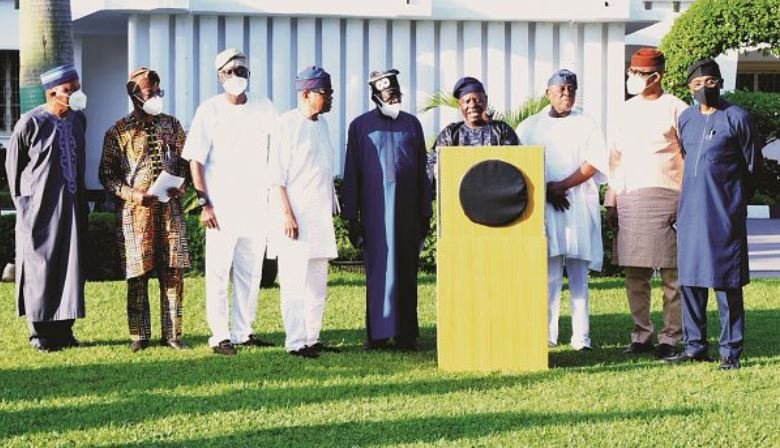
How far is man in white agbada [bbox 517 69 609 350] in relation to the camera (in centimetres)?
1027

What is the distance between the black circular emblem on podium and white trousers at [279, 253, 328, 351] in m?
1.42

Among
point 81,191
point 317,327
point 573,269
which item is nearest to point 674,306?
point 573,269

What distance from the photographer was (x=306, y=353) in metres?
9.96

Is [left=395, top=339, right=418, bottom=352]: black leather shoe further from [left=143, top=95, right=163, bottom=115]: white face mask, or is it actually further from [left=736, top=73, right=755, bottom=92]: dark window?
[left=736, top=73, right=755, bottom=92]: dark window

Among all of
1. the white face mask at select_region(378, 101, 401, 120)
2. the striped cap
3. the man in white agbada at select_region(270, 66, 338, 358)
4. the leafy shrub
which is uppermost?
the leafy shrub

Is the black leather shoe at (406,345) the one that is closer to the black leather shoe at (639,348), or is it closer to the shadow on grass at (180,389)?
the shadow on grass at (180,389)

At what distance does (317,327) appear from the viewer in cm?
1019

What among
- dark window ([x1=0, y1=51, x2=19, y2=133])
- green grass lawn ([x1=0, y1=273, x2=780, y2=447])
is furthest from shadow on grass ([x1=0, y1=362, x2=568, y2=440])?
dark window ([x1=0, y1=51, x2=19, y2=133])

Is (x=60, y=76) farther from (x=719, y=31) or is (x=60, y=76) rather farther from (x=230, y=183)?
(x=719, y=31)

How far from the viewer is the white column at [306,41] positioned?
16828 millimetres

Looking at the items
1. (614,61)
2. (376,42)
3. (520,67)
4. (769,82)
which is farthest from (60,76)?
(769,82)

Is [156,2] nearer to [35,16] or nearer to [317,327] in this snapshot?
[35,16]

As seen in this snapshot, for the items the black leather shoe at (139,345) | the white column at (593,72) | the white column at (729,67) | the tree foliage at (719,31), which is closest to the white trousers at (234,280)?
the black leather shoe at (139,345)

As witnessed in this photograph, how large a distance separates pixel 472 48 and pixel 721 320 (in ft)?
26.5
